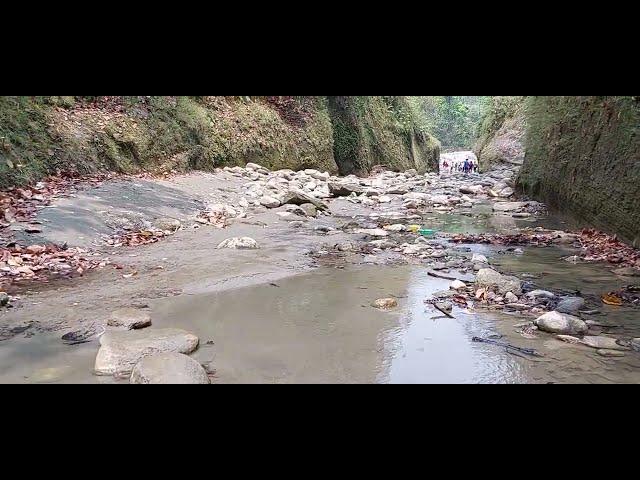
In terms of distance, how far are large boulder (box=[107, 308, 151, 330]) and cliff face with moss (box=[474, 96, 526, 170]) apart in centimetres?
2351

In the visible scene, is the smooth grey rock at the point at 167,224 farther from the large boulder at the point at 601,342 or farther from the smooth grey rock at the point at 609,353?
the smooth grey rock at the point at 609,353

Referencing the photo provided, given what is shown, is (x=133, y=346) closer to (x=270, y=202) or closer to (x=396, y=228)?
Result: (x=396, y=228)

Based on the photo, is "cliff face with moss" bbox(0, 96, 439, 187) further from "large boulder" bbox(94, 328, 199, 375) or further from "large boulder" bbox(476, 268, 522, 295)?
"large boulder" bbox(476, 268, 522, 295)

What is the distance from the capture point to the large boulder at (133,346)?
3.26 meters

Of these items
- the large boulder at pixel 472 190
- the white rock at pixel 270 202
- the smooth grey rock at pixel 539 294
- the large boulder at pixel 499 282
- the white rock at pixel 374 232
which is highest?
the white rock at pixel 270 202

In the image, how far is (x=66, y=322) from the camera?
415 cm

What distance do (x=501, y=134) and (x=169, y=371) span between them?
27999 mm

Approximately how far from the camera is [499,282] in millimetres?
5371

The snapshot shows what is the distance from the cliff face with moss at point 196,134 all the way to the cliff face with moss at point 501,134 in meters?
4.58

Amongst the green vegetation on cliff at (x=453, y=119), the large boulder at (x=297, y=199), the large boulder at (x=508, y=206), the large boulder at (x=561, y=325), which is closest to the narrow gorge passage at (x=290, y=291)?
the large boulder at (x=561, y=325)

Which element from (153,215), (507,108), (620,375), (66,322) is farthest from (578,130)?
(507,108)
